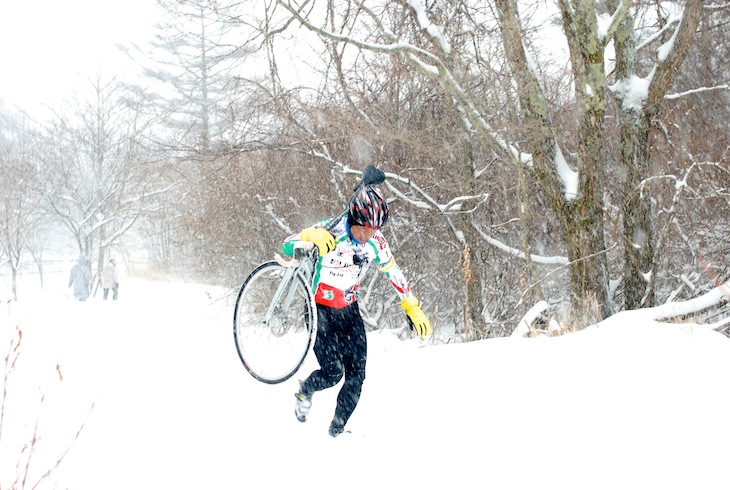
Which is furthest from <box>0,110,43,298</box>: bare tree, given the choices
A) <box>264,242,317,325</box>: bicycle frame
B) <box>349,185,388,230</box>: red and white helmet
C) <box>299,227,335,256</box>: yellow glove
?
<box>349,185,388,230</box>: red and white helmet

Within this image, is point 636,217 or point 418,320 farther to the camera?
point 636,217

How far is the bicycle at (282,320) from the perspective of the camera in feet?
12.0

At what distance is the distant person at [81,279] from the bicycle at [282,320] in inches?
606

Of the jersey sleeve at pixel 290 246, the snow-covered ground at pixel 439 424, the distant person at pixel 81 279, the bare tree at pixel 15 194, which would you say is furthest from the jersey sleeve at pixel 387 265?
the bare tree at pixel 15 194

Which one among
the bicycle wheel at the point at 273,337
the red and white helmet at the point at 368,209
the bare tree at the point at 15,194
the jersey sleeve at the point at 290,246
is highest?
the bare tree at the point at 15,194

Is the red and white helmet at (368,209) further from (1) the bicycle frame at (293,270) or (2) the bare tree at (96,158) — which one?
(2) the bare tree at (96,158)

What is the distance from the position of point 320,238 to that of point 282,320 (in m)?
0.99

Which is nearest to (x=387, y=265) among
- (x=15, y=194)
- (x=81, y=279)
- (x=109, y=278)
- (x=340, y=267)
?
(x=340, y=267)

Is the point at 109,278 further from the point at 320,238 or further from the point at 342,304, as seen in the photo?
the point at 320,238

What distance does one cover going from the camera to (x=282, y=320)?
4.25m

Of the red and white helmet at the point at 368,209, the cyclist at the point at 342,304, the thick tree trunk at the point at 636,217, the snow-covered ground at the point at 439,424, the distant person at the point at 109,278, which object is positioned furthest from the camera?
the distant person at the point at 109,278

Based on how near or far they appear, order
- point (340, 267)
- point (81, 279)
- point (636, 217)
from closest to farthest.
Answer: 1. point (340, 267)
2. point (636, 217)
3. point (81, 279)

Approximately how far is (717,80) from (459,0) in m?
6.52

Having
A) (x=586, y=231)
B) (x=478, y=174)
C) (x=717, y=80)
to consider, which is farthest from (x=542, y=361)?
(x=717, y=80)
